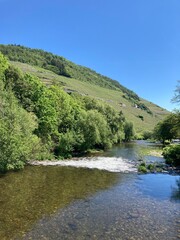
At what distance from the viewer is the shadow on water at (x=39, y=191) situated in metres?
19.3

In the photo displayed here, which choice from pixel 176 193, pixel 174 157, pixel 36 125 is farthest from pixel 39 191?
pixel 174 157

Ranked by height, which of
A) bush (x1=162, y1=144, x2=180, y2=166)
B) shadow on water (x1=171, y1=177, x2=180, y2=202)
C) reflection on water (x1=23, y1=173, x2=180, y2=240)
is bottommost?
reflection on water (x1=23, y1=173, x2=180, y2=240)

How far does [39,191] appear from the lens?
90.2 ft

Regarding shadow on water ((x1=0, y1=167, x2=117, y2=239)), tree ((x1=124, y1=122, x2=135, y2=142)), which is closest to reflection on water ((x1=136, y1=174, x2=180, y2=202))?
shadow on water ((x1=0, y1=167, x2=117, y2=239))

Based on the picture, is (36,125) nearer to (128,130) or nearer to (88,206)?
(88,206)

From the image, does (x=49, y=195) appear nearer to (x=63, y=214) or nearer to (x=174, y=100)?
(x=63, y=214)

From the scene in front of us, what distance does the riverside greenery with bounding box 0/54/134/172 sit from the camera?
37719 mm

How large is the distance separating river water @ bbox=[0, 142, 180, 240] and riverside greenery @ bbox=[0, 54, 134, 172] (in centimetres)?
466

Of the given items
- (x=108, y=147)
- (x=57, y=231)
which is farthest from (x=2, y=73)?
(x=57, y=231)

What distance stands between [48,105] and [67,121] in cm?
916

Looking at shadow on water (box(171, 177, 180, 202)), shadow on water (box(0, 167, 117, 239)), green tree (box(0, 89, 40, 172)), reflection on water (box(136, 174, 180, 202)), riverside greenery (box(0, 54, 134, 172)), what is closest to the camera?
shadow on water (box(0, 167, 117, 239))

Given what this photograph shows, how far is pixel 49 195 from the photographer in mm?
26016

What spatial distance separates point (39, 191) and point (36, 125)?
2592 cm

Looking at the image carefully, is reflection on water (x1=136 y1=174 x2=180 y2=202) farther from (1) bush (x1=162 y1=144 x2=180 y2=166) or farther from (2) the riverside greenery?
(2) the riverside greenery
